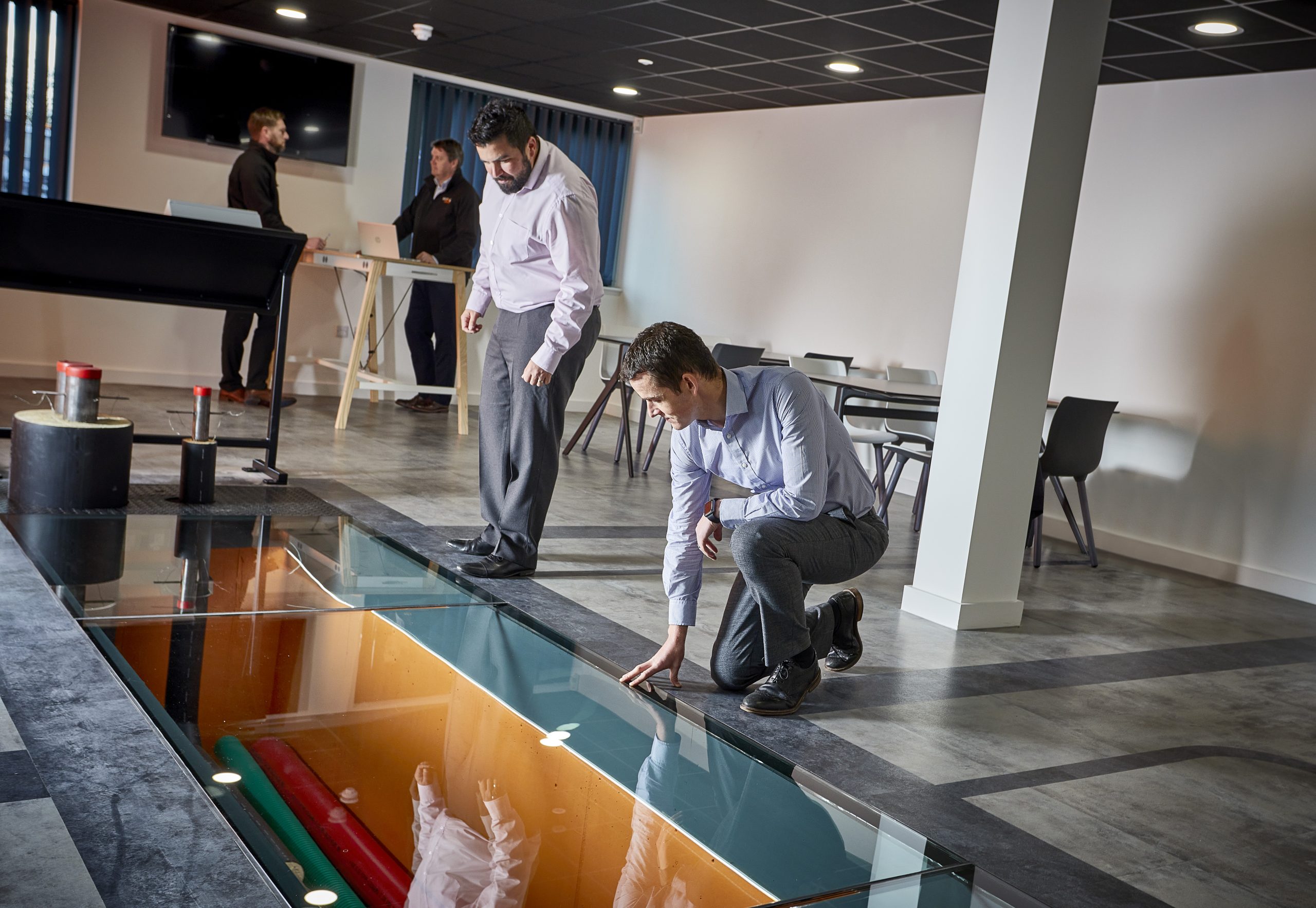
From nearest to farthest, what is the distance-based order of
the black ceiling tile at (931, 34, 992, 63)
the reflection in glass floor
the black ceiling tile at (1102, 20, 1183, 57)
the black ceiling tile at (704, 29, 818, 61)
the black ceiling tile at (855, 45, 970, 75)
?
the reflection in glass floor, the black ceiling tile at (1102, 20, 1183, 57), the black ceiling tile at (931, 34, 992, 63), the black ceiling tile at (855, 45, 970, 75), the black ceiling tile at (704, 29, 818, 61)

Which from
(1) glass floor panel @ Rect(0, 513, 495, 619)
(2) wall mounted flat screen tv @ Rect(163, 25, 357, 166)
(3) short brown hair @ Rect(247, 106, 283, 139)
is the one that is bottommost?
(1) glass floor panel @ Rect(0, 513, 495, 619)

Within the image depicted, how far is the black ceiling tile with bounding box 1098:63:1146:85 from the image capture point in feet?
18.3

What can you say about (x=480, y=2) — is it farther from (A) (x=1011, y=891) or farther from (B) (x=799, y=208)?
(A) (x=1011, y=891)

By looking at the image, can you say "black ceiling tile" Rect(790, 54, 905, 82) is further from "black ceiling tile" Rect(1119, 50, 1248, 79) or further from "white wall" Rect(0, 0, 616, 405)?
"white wall" Rect(0, 0, 616, 405)

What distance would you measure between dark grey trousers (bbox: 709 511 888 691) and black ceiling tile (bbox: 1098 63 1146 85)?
3831 mm

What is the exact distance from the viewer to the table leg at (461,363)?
6.54 meters

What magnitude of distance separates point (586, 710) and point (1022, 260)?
Result: 2.12m

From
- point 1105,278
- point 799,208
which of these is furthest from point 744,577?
point 799,208

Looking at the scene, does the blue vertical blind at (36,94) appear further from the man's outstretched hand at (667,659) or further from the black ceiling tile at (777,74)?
the man's outstretched hand at (667,659)

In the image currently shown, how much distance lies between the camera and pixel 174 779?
1.96m

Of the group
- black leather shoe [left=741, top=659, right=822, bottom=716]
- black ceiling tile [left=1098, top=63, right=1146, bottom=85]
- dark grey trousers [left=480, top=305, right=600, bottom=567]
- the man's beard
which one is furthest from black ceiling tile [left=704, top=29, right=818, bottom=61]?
black leather shoe [left=741, top=659, right=822, bottom=716]

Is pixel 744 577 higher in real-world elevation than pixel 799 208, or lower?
lower

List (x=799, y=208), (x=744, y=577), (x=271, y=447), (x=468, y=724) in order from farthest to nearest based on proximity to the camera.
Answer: (x=799, y=208) → (x=271, y=447) → (x=744, y=577) → (x=468, y=724)

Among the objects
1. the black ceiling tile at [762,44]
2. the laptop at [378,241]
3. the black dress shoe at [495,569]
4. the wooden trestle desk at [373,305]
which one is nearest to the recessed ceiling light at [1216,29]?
the black ceiling tile at [762,44]
